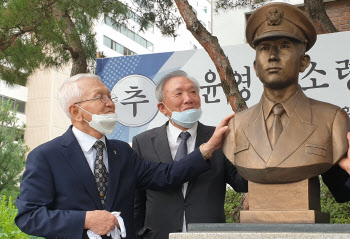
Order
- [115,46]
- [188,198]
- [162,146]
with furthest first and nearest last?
[115,46]
[162,146]
[188,198]

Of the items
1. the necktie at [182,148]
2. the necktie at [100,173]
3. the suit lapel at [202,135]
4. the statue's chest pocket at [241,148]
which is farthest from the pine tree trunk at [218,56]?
the necktie at [100,173]

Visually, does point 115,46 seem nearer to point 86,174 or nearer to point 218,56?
point 218,56

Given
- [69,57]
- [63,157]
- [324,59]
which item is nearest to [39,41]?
[69,57]

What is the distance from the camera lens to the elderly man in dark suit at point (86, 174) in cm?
249

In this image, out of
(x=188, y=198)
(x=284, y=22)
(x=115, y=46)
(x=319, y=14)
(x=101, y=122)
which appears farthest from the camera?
(x=115, y=46)

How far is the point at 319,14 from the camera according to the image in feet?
18.0

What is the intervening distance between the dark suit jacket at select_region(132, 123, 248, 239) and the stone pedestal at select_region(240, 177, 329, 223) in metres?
0.35

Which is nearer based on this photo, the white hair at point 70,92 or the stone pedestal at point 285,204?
the stone pedestal at point 285,204

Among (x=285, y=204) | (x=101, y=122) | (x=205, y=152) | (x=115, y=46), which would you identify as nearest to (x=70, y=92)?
(x=101, y=122)

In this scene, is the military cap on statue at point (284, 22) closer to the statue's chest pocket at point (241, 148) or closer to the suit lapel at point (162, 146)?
the statue's chest pocket at point (241, 148)

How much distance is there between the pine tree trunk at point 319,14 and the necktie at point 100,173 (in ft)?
11.4

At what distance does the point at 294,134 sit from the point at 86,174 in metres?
1.01

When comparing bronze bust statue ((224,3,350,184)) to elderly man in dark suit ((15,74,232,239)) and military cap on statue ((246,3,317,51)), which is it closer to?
military cap on statue ((246,3,317,51))

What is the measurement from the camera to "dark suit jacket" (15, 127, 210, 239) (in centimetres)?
249
